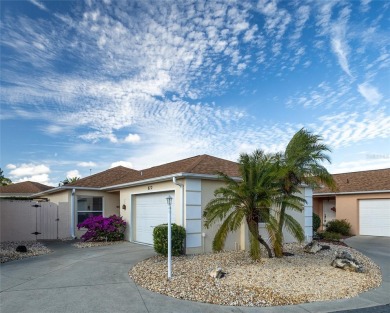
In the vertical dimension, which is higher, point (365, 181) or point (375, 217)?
point (365, 181)

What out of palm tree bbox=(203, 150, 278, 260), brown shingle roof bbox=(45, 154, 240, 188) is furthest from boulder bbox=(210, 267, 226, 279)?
brown shingle roof bbox=(45, 154, 240, 188)

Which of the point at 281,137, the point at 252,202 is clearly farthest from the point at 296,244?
the point at 252,202

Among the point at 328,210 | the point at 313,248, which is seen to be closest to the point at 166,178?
the point at 313,248

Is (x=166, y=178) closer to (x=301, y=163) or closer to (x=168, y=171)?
(x=168, y=171)

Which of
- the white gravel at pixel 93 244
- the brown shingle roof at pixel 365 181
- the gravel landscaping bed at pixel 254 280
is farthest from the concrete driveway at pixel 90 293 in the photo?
the brown shingle roof at pixel 365 181

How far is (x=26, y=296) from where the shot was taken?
22.1 ft

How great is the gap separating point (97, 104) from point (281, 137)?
8.99m

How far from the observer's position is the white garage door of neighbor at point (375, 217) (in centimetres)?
1988

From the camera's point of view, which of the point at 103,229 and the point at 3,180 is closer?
the point at 103,229

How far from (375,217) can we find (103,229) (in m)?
17.0

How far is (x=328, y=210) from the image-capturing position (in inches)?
982

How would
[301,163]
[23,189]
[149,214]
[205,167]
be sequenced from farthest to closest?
[23,189]
[149,214]
[205,167]
[301,163]

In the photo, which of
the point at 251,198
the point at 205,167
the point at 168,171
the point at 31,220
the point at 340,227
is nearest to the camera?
the point at 251,198

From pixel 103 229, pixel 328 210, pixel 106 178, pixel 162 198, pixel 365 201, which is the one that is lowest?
pixel 328 210
